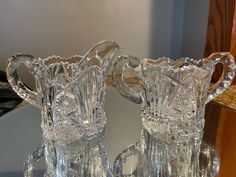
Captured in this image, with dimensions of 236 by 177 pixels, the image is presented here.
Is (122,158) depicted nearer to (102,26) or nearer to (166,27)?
(102,26)

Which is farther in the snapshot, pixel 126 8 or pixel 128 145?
pixel 126 8

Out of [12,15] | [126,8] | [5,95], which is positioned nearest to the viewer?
[5,95]

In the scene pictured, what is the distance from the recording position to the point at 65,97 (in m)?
0.51

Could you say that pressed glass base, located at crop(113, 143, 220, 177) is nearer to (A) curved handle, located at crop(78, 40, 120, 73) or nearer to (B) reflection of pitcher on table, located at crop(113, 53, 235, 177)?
(B) reflection of pitcher on table, located at crop(113, 53, 235, 177)

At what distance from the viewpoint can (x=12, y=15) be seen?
0.92 metres

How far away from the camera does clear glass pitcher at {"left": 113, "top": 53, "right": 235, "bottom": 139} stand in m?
0.51

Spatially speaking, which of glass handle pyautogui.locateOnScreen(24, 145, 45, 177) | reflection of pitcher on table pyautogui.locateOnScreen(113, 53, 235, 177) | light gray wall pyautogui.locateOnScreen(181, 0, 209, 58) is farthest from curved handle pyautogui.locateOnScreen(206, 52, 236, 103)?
light gray wall pyautogui.locateOnScreen(181, 0, 209, 58)

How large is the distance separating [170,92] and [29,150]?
0.83 feet

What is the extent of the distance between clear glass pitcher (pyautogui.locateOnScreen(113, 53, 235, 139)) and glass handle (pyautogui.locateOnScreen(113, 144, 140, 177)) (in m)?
0.05

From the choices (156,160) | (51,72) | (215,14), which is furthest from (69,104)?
(215,14)

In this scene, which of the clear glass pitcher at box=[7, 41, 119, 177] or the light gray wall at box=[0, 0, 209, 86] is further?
the light gray wall at box=[0, 0, 209, 86]

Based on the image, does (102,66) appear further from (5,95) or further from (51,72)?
(5,95)

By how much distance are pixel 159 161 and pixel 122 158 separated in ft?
0.19

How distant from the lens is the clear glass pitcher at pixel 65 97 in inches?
19.7
